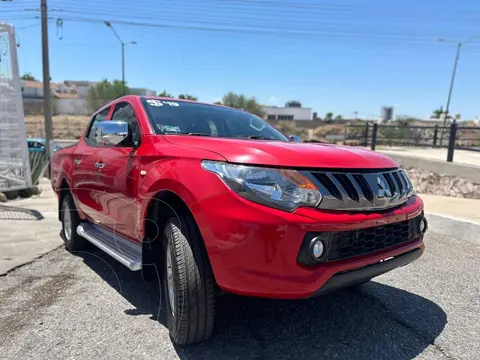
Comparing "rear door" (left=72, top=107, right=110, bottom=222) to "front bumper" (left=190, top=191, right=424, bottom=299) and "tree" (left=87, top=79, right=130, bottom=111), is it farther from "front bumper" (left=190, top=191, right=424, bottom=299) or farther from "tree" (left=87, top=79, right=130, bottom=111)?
"tree" (left=87, top=79, right=130, bottom=111)

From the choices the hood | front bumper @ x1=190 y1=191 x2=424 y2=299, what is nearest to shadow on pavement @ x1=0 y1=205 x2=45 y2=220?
the hood

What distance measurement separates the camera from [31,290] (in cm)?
378

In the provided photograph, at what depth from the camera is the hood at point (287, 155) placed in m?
2.38

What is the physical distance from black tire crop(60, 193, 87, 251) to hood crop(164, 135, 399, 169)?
8.68 ft

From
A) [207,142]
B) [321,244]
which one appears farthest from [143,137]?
[321,244]

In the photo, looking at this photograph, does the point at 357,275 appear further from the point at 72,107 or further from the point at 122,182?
the point at 72,107

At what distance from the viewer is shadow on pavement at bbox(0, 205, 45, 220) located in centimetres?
697

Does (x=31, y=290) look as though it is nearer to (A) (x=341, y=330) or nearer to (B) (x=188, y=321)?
(B) (x=188, y=321)

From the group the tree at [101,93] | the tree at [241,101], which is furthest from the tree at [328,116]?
the tree at [101,93]

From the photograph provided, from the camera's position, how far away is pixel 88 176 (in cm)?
423

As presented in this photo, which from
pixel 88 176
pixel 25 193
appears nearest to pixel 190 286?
pixel 88 176

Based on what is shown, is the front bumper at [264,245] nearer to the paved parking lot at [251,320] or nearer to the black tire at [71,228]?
the paved parking lot at [251,320]

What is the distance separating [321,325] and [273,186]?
1363 mm

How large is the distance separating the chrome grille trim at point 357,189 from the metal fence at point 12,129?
25.0ft
